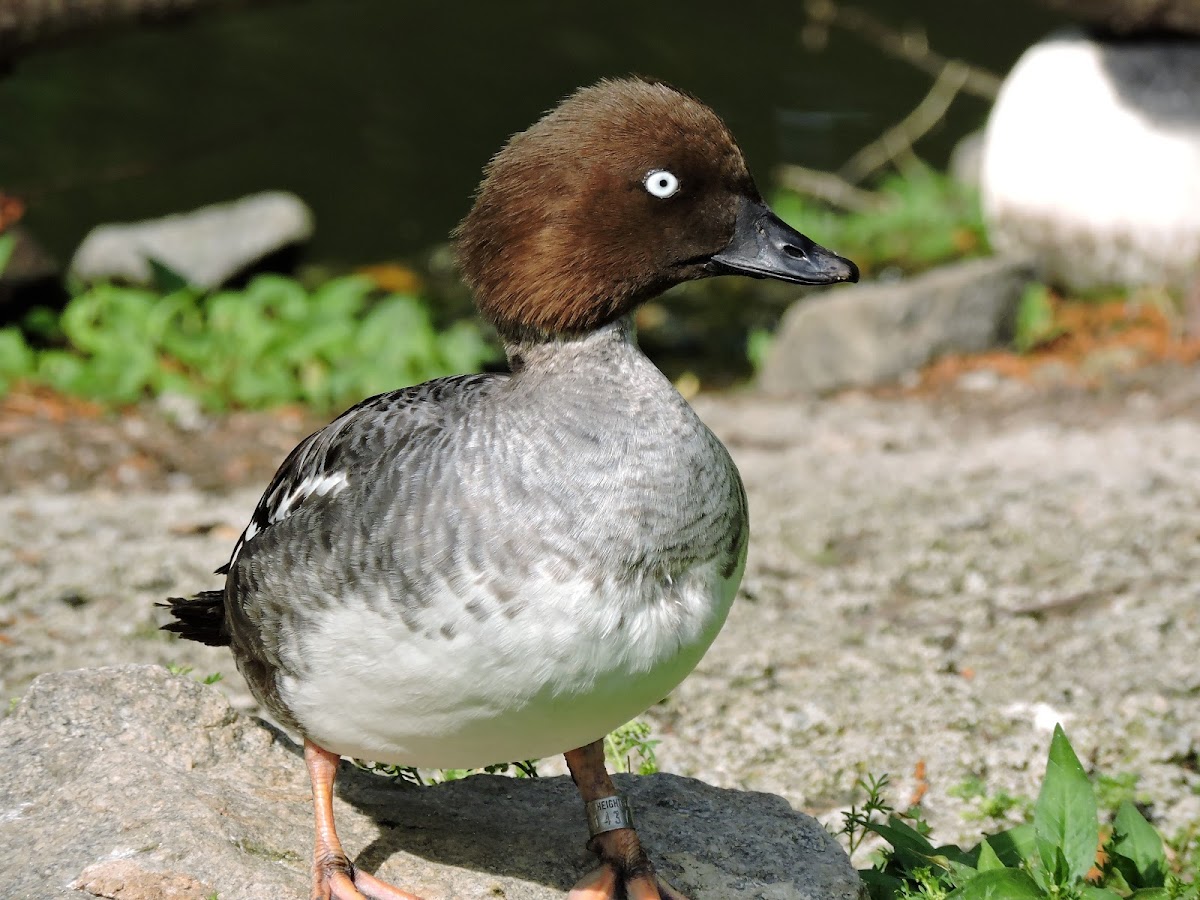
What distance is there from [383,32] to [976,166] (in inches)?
224

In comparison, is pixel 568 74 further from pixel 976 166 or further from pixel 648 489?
pixel 648 489

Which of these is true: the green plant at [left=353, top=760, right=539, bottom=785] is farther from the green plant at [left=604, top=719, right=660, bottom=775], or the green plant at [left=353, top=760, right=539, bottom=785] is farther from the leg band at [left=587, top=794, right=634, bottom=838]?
the leg band at [left=587, top=794, right=634, bottom=838]

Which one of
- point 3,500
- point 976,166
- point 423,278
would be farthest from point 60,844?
point 976,166

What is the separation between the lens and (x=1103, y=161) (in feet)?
24.8

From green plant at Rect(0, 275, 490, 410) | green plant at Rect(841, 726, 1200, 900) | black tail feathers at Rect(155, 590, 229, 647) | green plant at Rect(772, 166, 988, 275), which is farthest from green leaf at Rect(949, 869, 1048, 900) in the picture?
green plant at Rect(772, 166, 988, 275)

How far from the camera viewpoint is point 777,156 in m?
11.4

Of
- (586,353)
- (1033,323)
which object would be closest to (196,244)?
(1033,323)

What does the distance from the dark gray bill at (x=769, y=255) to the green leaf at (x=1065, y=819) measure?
39.0 inches

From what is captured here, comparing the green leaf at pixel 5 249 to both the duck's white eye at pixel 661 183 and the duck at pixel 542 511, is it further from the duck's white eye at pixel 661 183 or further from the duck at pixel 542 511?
the duck's white eye at pixel 661 183

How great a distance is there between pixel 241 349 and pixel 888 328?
3.20m

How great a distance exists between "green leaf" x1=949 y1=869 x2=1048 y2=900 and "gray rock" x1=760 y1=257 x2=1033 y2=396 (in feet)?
15.4

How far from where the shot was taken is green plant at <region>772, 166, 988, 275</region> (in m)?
9.00

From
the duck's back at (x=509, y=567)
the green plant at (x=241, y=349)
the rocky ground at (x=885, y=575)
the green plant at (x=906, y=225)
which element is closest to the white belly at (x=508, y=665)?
the duck's back at (x=509, y=567)

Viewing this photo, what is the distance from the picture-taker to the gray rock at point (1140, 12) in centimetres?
722
